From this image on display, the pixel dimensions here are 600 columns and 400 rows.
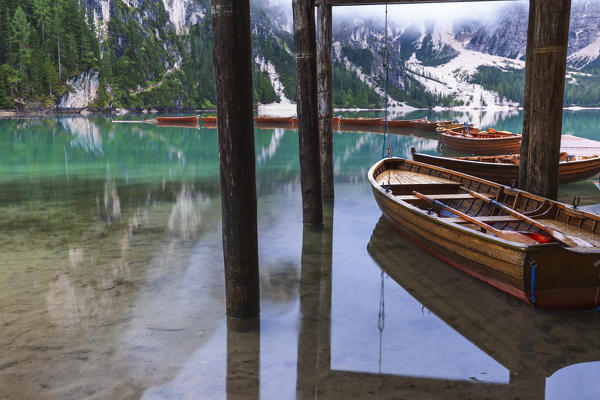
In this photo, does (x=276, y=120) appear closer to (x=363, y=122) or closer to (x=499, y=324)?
(x=363, y=122)

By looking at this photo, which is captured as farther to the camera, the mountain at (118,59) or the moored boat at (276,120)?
the mountain at (118,59)

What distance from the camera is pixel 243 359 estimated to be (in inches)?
201

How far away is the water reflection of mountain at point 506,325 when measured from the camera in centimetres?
489

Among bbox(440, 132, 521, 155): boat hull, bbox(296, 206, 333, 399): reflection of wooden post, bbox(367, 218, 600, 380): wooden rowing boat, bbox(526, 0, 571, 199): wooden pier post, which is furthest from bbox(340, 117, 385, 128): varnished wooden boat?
bbox(367, 218, 600, 380): wooden rowing boat

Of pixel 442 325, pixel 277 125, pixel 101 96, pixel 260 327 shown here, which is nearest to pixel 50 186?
pixel 260 327

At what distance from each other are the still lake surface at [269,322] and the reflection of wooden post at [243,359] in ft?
0.06

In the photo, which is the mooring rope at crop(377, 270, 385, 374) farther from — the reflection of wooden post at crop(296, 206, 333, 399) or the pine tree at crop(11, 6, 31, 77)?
the pine tree at crop(11, 6, 31, 77)

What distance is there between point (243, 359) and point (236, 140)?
217cm

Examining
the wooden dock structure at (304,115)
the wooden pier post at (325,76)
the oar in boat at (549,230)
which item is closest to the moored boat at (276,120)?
the wooden pier post at (325,76)

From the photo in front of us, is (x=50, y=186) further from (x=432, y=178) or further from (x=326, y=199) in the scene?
(x=432, y=178)

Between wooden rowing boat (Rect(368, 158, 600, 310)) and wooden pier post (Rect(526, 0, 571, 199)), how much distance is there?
48 cm

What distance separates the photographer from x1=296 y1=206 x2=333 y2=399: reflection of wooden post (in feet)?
15.6

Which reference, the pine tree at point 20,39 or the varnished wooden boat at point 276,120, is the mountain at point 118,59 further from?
the varnished wooden boat at point 276,120

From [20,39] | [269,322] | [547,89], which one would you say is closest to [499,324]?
[269,322]
